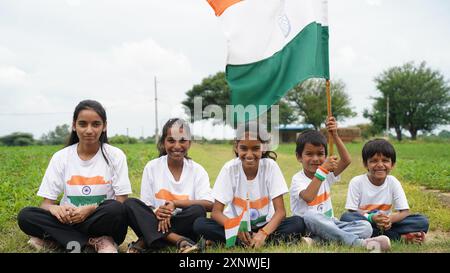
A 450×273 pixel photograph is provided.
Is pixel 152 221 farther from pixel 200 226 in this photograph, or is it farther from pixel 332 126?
pixel 332 126

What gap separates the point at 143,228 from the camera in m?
3.68

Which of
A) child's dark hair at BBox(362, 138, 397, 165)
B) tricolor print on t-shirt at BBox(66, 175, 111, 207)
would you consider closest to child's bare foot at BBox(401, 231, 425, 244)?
child's dark hair at BBox(362, 138, 397, 165)

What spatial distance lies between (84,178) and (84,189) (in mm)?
95

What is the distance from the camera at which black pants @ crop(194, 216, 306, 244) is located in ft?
12.3

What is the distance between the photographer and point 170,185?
13.4 feet

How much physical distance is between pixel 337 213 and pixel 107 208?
3291 mm

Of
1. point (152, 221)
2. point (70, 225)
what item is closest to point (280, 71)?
point (152, 221)

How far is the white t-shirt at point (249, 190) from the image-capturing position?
3.87 metres

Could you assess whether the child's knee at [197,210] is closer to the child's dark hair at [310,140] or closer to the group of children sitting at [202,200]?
the group of children sitting at [202,200]

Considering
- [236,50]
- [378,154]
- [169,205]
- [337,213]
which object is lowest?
[337,213]

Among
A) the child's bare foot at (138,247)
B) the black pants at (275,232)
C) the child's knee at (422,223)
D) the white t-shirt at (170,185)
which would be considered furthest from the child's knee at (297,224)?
Result: the child's bare foot at (138,247)

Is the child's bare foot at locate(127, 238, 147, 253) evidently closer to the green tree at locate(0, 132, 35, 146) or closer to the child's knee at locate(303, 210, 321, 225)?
the child's knee at locate(303, 210, 321, 225)
